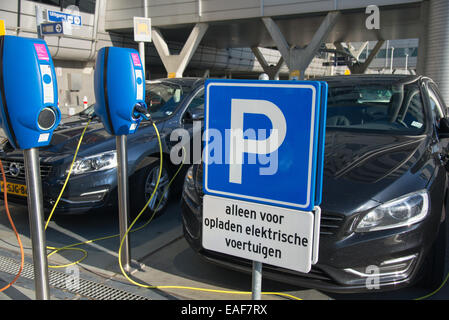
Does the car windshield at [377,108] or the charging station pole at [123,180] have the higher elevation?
the car windshield at [377,108]

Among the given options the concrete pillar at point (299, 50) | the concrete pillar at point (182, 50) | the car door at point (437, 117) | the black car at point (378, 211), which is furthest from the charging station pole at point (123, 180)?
the concrete pillar at point (182, 50)

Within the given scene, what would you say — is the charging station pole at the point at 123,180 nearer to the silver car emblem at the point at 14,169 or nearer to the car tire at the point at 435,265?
the silver car emblem at the point at 14,169

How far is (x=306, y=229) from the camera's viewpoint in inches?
67.1

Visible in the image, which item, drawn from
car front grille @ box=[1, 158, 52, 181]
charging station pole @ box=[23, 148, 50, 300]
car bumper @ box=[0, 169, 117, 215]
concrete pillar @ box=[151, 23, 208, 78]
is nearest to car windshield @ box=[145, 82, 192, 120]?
car bumper @ box=[0, 169, 117, 215]

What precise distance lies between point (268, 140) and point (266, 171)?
14 centimetres

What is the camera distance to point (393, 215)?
2348mm

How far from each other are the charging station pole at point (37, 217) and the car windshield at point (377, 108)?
2.42m

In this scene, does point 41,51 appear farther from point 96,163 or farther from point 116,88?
point 96,163

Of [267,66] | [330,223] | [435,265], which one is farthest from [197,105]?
[267,66]

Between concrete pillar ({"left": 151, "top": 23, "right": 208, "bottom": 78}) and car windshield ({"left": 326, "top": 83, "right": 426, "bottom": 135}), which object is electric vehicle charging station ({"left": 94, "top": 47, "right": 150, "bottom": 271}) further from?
concrete pillar ({"left": 151, "top": 23, "right": 208, "bottom": 78})

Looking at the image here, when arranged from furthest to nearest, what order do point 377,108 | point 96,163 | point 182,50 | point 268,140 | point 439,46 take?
point 182,50 < point 439,46 < point 96,163 < point 377,108 < point 268,140

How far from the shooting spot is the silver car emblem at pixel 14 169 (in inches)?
152

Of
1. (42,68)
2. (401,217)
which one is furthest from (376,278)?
(42,68)

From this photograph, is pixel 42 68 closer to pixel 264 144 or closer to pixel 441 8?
pixel 264 144
